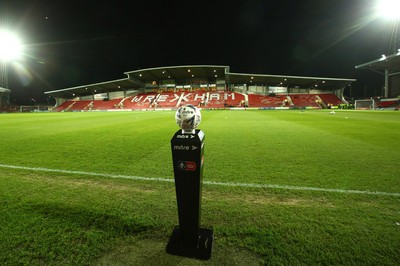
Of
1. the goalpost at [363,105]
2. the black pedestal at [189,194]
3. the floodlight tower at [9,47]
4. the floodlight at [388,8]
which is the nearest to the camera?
the black pedestal at [189,194]

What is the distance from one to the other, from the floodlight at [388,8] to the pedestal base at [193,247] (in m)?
43.3

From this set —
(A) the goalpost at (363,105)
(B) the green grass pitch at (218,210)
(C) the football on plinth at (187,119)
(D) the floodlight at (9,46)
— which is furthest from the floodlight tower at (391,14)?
(D) the floodlight at (9,46)

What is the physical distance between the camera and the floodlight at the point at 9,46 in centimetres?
4247

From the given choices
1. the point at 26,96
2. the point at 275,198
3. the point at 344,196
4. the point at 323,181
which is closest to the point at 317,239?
the point at 275,198

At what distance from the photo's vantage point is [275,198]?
2994 mm

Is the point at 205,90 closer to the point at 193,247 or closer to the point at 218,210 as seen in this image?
the point at 218,210

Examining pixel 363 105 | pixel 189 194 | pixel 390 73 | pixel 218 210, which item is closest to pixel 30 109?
pixel 218 210

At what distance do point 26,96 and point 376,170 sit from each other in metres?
89.1

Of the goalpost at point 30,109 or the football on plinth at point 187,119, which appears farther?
the goalpost at point 30,109

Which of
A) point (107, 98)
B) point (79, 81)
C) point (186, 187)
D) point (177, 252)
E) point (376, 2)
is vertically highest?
point (376, 2)

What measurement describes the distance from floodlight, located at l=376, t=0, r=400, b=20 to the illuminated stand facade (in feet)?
141

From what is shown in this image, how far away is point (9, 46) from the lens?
1762 inches

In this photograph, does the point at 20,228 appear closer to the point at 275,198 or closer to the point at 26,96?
the point at 275,198

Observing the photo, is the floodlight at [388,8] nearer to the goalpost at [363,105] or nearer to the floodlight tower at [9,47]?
Result: the goalpost at [363,105]
